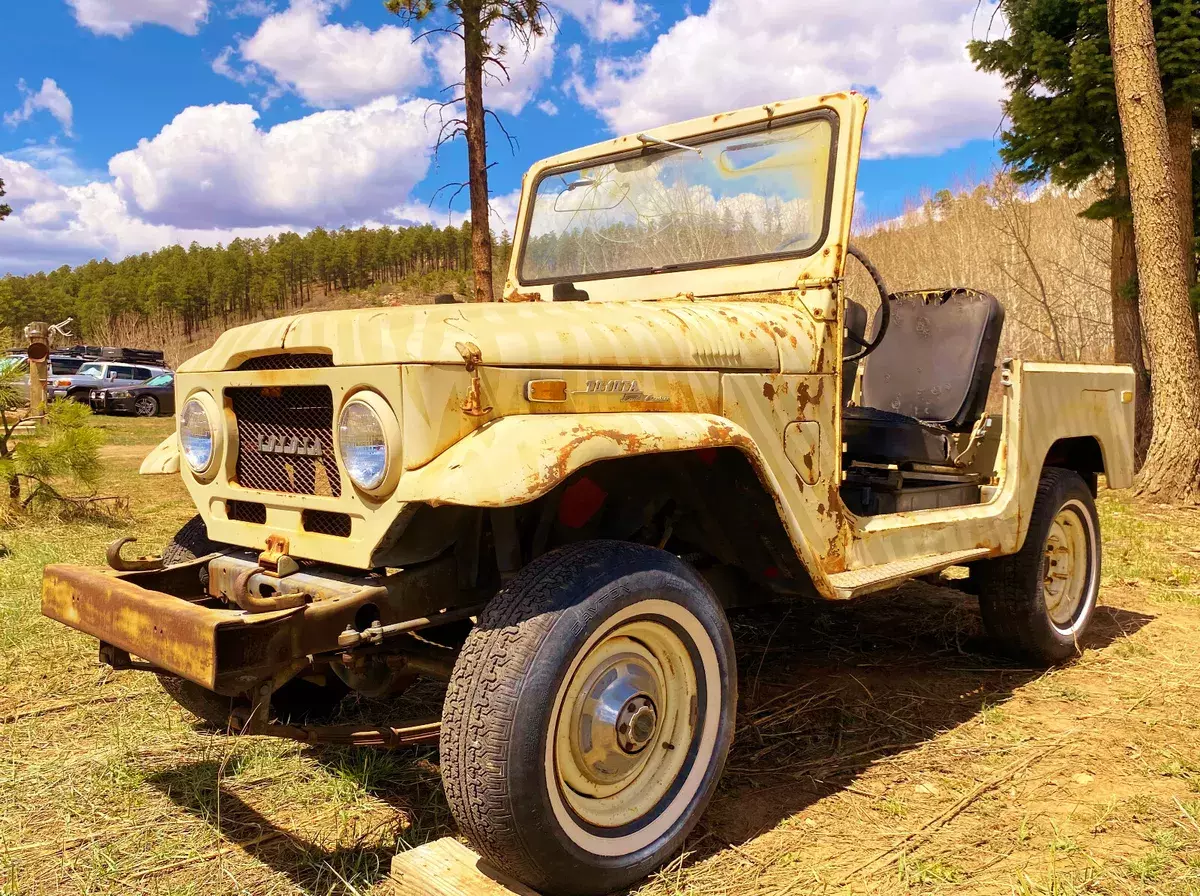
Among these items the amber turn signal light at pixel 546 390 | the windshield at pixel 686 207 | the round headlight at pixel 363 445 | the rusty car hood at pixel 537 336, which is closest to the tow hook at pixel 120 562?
the rusty car hood at pixel 537 336

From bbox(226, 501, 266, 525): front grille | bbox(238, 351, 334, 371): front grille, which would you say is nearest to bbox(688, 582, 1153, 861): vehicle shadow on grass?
bbox(226, 501, 266, 525): front grille

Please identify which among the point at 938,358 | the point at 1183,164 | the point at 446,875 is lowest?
the point at 446,875

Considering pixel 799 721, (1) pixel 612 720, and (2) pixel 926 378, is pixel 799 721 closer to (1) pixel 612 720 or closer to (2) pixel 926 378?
(1) pixel 612 720

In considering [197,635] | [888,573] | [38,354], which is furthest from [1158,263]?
[38,354]

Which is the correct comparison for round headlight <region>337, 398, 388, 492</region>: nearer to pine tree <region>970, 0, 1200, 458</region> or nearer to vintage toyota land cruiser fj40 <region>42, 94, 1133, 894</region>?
vintage toyota land cruiser fj40 <region>42, 94, 1133, 894</region>

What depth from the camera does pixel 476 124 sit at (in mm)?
10984

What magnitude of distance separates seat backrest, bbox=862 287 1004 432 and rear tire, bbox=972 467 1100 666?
0.53m

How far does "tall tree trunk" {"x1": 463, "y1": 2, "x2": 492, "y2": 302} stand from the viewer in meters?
10.7

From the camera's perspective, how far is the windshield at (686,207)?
3402 mm

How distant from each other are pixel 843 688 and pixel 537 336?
2.38 m

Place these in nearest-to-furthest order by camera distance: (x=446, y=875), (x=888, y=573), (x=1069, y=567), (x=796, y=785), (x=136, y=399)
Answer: (x=446, y=875) < (x=796, y=785) < (x=888, y=573) < (x=1069, y=567) < (x=136, y=399)

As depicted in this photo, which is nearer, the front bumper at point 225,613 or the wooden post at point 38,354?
the front bumper at point 225,613

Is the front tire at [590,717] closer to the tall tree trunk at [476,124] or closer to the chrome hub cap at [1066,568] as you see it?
the chrome hub cap at [1066,568]

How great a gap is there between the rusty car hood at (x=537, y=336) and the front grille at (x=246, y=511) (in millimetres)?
412
